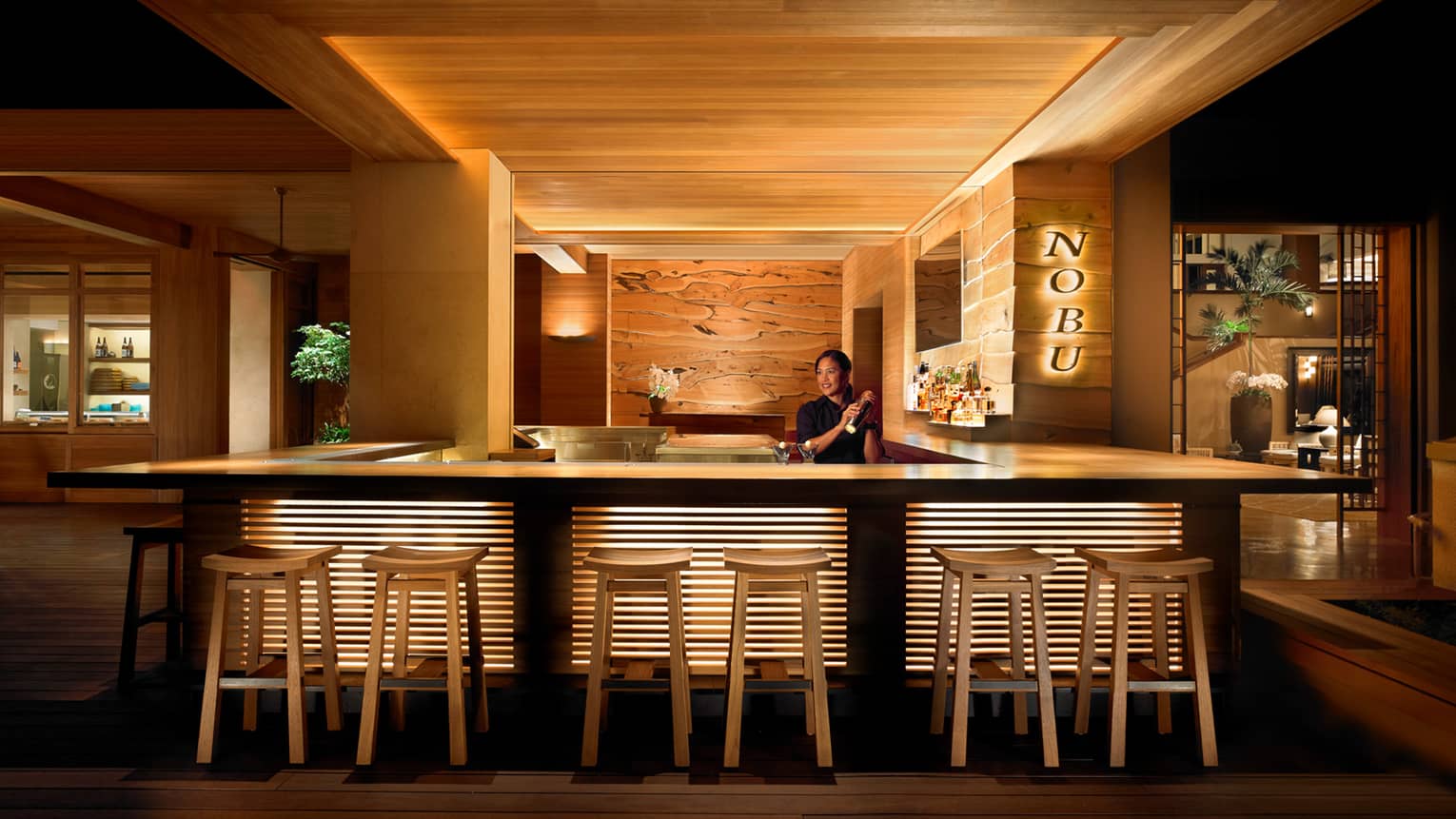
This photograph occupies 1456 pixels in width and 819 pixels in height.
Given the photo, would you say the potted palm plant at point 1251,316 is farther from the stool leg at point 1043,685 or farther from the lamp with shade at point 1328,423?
the stool leg at point 1043,685

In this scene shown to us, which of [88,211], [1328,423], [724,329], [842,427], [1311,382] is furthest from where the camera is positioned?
[1311,382]

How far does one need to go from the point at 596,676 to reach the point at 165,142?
15.9 ft

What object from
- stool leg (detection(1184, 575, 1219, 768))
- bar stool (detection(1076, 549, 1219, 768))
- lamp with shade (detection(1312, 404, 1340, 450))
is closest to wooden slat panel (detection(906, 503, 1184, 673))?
bar stool (detection(1076, 549, 1219, 768))

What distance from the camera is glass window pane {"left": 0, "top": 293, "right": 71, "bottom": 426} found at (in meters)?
8.20

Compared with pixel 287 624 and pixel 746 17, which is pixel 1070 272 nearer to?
pixel 746 17

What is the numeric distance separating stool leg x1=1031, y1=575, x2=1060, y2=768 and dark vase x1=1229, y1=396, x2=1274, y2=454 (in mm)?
13857

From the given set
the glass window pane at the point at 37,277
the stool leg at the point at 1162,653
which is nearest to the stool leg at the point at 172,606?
the stool leg at the point at 1162,653

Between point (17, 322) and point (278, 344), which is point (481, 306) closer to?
point (278, 344)

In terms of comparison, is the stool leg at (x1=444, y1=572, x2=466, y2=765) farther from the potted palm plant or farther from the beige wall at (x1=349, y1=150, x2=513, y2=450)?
the potted palm plant

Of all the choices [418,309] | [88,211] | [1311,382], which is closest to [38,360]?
[88,211]

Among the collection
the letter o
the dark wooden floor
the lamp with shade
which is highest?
the letter o

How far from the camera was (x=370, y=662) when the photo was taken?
100 inches

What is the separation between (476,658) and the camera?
280 centimetres

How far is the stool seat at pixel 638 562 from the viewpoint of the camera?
8.18 ft
